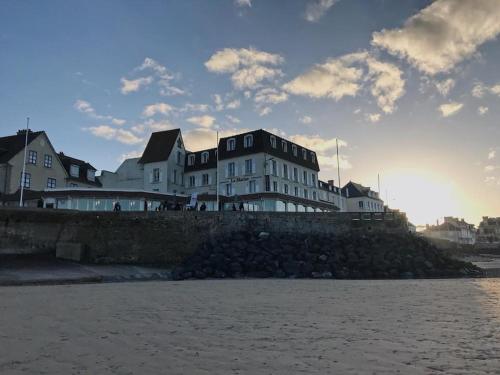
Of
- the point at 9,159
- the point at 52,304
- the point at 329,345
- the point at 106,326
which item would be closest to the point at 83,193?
the point at 9,159

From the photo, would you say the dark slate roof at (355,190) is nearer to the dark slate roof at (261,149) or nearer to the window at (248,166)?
the dark slate roof at (261,149)

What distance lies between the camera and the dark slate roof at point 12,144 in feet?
158

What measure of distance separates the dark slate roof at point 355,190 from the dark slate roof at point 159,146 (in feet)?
136

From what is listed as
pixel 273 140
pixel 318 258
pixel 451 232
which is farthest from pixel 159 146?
pixel 451 232

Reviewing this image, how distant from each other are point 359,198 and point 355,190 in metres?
2.18

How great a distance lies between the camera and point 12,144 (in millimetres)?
50312

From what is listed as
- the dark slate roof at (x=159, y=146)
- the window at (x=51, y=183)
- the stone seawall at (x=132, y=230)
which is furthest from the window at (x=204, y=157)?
the stone seawall at (x=132, y=230)

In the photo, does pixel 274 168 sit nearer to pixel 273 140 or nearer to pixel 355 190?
pixel 273 140

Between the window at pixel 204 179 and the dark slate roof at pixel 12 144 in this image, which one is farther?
the window at pixel 204 179

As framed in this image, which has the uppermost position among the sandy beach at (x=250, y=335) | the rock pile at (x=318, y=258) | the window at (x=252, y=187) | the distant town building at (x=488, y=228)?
the window at (x=252, y=187)

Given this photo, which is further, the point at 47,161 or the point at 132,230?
the point at 47,161

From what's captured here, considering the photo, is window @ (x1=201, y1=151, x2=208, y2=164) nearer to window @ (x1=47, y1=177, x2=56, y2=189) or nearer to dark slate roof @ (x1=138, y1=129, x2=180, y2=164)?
dark slate roof @ (x1=138, y1=129, x2=180, y2=164)

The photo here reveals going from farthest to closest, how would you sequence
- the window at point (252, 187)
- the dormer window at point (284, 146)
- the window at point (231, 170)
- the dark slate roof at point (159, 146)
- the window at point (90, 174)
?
the window at point (90, 174)
the dark slate roof at point (159, 146)
the dormer window at point (284, 146)
the window at point (231, 170)
the window at point (252, 187)

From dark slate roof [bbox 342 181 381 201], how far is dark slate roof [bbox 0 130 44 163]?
191 feet
